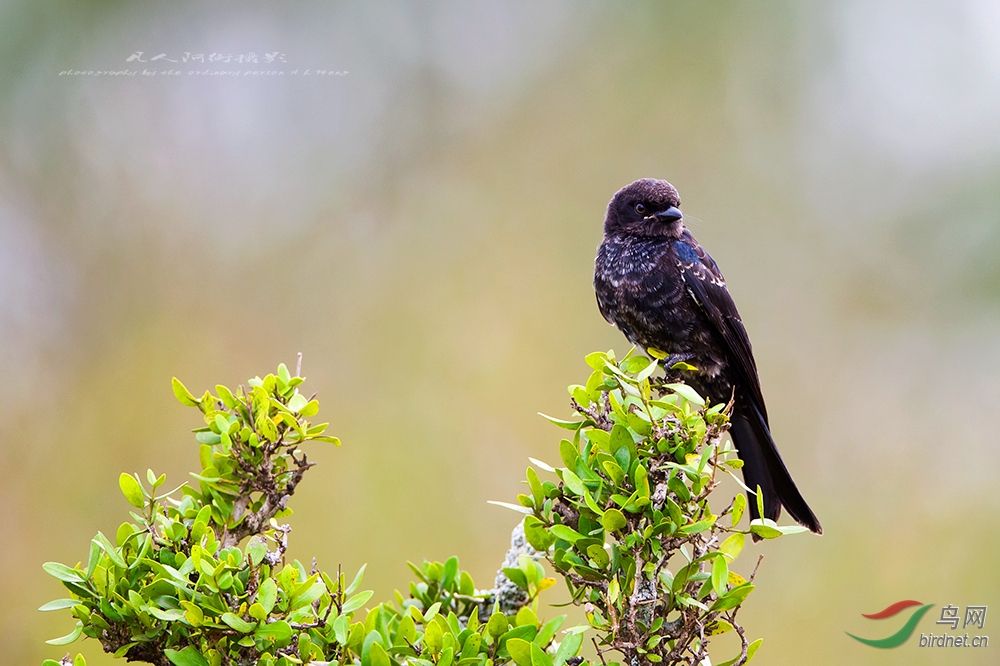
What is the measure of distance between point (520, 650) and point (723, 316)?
1.67 meters

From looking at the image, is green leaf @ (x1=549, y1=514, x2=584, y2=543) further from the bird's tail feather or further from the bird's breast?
the bird's breast

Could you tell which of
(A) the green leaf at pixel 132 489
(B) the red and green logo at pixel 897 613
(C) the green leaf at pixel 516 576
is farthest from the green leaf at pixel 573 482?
(B) the red and green logo at pixel 897 613

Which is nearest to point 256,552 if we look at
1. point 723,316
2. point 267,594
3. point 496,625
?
point 267,594

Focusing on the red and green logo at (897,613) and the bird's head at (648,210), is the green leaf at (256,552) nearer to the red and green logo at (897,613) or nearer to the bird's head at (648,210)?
the bird's head at (648,210)

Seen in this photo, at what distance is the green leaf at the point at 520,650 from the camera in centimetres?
140

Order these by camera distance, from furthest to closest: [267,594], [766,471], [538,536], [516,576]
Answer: [766,471] < [516,576] < [538,536] < [267,594]

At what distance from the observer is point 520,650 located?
1402 mm

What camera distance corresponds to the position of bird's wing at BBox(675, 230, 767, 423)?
9.03 ft

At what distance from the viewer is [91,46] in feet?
14.1

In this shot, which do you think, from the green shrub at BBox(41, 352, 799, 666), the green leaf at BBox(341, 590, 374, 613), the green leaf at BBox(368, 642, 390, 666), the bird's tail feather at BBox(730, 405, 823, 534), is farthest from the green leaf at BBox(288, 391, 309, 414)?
the bird's tail feather at BBox(730, 405, 823, 534)

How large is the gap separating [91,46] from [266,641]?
393cm

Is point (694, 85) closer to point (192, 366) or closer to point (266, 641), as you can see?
point (192, 366)

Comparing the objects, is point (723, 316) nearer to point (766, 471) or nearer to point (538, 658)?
point (766, 471)

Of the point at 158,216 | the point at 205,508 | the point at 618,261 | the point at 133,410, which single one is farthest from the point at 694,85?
the point at 205,508
